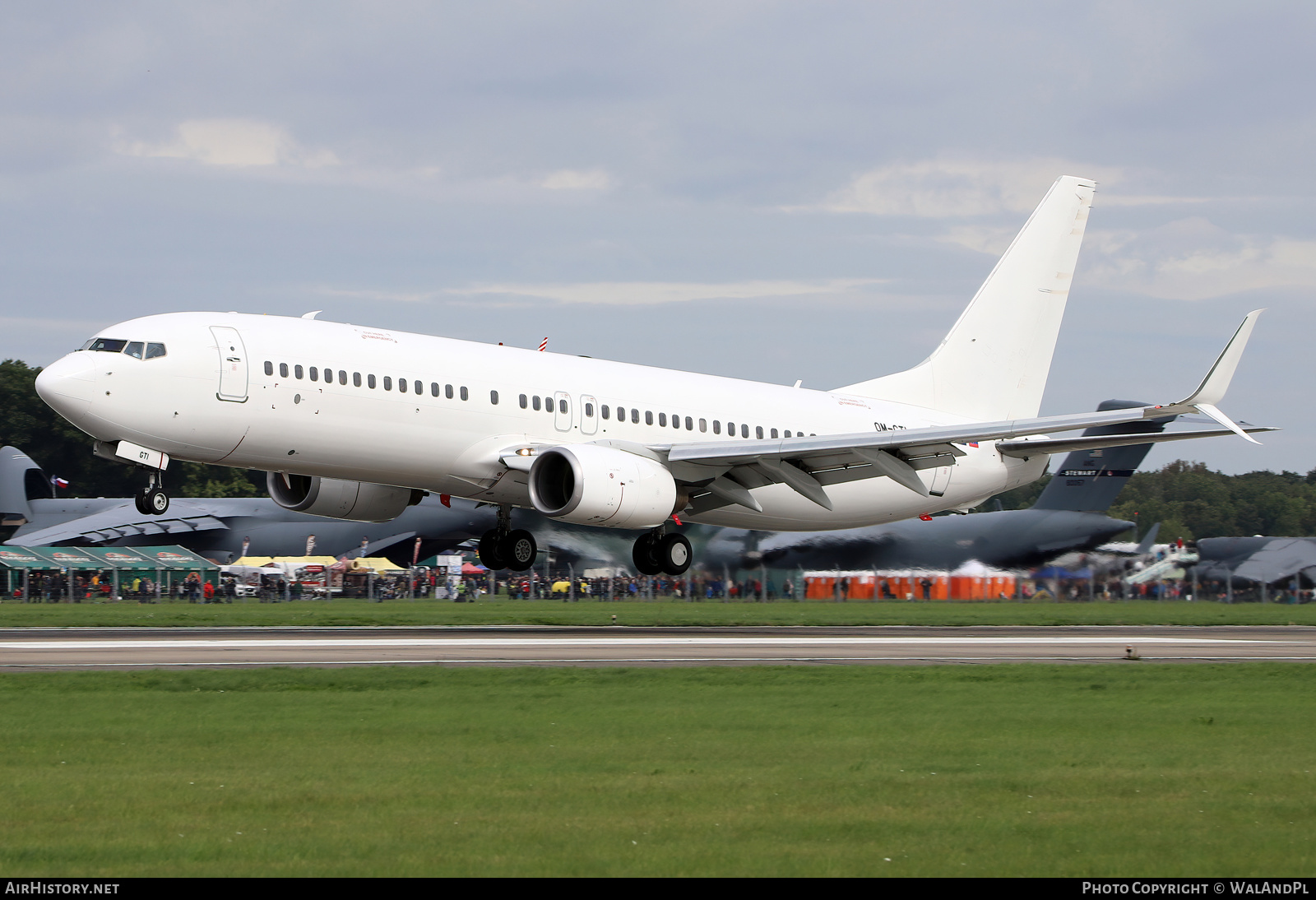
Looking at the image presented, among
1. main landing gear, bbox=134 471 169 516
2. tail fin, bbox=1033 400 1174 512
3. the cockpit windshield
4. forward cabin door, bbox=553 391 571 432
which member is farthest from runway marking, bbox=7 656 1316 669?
tail fin, bbox=1033 400 1174 512

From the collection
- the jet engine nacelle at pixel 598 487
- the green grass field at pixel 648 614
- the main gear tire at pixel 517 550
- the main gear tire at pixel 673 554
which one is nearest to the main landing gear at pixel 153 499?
the jet engine nacelle at pixel 598 487

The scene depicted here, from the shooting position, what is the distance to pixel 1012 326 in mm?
43750

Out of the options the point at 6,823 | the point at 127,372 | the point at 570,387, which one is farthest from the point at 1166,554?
the point at 6,823

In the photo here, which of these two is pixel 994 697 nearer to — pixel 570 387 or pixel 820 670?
pixel 820 670

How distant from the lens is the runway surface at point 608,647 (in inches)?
973

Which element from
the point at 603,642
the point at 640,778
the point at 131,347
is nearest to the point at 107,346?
the point at 131,347

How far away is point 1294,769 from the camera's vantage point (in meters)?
13.8

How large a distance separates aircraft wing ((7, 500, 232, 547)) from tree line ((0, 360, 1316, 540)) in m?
16.9

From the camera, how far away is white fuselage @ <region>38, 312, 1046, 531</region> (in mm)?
27938

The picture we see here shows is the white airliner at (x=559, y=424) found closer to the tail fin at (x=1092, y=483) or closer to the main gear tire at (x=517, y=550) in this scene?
the main gear tire at (x=517, y=550)

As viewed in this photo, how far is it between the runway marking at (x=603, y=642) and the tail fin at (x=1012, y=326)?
33.9 ft

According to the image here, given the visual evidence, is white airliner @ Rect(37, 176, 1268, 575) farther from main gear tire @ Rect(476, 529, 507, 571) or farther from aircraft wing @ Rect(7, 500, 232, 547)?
aircraft wing @ Rect(7, 500, 232, 547)

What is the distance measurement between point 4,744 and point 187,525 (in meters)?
56.0

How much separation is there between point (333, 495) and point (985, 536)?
26944mm
